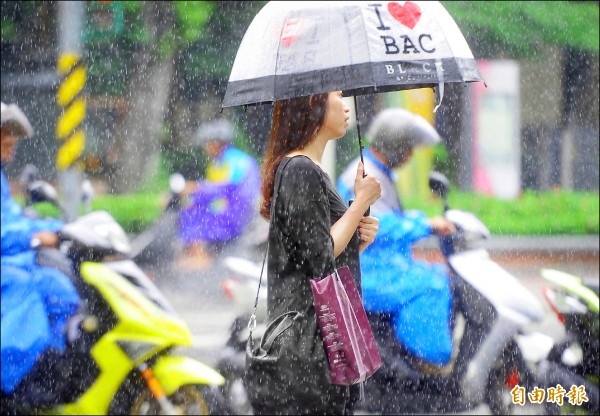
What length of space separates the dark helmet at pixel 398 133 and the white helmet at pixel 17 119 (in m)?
1.47

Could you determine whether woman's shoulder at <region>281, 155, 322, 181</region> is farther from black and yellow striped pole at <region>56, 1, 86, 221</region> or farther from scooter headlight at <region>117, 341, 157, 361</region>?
black and yellow striped pole at <region>56, 1, 86, 221</region>

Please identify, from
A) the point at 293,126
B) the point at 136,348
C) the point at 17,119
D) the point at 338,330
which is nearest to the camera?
the point at 338,330

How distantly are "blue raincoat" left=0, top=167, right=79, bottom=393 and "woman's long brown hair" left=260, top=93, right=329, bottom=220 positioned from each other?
2.05 meters

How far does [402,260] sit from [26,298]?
158cm

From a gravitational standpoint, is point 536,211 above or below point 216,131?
A: below

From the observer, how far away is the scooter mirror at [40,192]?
4.34m

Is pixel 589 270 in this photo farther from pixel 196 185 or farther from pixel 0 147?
pixel 0 147

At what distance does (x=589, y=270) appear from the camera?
4543 mm

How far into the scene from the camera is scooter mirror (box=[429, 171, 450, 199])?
14.1ft

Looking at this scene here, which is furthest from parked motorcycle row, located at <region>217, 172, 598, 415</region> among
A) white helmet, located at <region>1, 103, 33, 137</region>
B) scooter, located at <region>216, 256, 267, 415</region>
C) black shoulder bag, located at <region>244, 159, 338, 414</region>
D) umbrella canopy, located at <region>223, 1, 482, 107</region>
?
black shoulder bag, located at <region>244, 159, 338, 414</region>

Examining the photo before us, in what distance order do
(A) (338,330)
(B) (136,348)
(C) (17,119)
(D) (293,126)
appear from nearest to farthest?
(A) (338,330), (D) (293,126), (B) (136,348), (C) (17,119)

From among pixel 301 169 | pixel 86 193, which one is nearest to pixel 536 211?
pixel 86 193

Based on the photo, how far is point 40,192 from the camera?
4.33 meters

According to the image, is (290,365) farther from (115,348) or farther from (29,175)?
(29,175)
